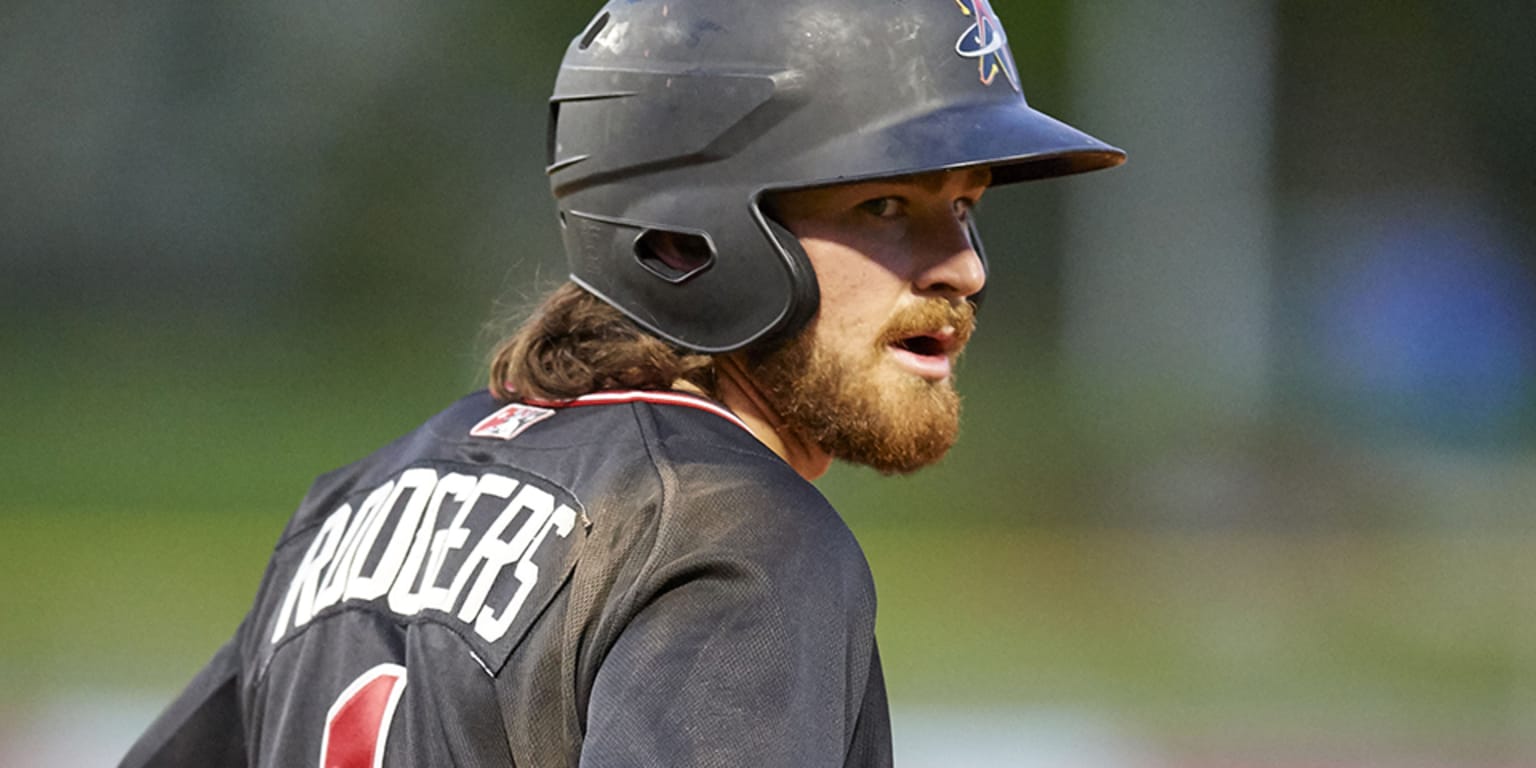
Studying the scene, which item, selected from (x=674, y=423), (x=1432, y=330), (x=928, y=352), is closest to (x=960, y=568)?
(x=1432, y=330)

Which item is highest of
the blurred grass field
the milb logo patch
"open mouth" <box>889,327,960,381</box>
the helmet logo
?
the helmet logo

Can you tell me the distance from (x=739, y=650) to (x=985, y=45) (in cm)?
96

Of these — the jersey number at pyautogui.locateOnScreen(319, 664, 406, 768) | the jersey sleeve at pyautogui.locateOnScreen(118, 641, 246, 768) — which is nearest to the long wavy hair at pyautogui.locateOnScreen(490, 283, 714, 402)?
the jersey number at pyautogui.locateOnScreen(319, 664, 406, 768)

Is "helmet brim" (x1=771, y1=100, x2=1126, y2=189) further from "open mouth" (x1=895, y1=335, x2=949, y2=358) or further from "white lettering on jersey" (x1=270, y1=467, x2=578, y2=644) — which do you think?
"white lettering on jersey" (x1=270, y1=467, x2=578, y2=644)

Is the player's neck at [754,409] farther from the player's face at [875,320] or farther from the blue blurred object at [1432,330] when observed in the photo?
the blue blurred object at [1432,330]

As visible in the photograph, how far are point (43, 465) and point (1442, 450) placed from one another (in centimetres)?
804

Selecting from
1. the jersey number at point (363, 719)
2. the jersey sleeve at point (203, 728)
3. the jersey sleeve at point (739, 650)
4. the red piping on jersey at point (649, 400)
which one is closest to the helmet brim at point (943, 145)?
the red piping on jersey at point (649, 400)

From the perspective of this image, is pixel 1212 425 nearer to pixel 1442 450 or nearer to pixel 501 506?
pixel 1442 450

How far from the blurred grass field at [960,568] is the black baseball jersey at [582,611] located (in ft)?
14.2

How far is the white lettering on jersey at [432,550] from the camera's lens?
5.80ft

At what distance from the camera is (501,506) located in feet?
6.12

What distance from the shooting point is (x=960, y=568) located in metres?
8.38

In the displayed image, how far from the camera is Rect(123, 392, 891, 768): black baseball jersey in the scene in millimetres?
1562

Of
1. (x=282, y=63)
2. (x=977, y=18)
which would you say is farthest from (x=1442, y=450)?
(x=977, y=18)
